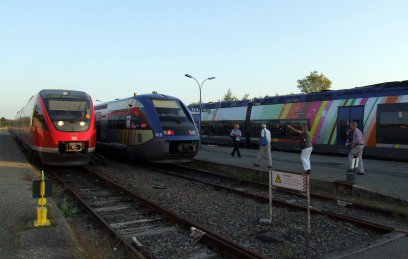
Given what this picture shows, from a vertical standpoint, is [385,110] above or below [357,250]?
above

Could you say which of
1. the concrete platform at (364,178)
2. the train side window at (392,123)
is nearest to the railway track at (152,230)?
the concrete platform at (364,178)

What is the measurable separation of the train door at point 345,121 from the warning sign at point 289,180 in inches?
480

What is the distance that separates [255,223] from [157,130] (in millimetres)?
7499

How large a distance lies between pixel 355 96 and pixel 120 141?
11.3 m

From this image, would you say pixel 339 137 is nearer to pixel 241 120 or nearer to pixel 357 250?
pixel 241 120

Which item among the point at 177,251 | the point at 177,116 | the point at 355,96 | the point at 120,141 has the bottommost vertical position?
the point at 177,251

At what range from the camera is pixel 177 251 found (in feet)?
18.7

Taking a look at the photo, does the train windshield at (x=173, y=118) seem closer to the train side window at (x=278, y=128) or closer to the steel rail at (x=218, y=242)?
the steel rail at (x=218, y=242)

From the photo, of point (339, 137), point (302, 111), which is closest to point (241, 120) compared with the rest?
point (302, 111)

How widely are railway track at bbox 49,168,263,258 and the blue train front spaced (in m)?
3.96

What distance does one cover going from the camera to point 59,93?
1439 cm

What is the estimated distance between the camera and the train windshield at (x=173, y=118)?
14.3m

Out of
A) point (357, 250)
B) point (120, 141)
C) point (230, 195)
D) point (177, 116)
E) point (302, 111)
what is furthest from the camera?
point (302, 111)

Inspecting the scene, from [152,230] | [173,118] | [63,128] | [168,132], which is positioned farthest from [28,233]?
[173,118]
